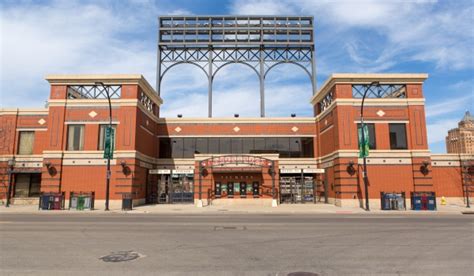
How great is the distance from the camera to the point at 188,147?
137 feet

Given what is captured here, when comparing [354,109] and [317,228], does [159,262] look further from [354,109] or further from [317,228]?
[354,109]

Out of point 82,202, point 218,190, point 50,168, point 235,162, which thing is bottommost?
point 82,202

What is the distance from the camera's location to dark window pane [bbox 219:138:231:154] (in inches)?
1631

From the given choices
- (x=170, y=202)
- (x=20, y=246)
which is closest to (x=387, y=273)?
(x=20, y=246)

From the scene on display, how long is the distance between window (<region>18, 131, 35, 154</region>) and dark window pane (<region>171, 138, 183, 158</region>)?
15139mm

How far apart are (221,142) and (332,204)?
594 inches

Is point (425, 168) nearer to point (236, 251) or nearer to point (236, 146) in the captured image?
point (236, 146)

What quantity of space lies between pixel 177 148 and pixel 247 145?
28.2 ft

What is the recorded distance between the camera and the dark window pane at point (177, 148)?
41.5m

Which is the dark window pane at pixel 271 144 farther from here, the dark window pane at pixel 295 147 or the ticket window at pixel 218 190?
the ticket window at pixel 218 190

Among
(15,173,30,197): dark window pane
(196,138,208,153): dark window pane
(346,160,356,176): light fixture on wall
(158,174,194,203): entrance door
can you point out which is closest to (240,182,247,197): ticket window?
(158,174,194,203): entrance door

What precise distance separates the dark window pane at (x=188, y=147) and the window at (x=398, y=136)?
72.5 ft

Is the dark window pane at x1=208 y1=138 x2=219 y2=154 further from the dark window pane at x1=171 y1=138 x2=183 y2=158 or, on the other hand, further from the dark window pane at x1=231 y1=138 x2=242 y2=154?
the dark window pane at x1=171 y1=138 x2=183 y2=158

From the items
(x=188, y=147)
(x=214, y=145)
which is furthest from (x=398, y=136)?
(x=188, y=147)
